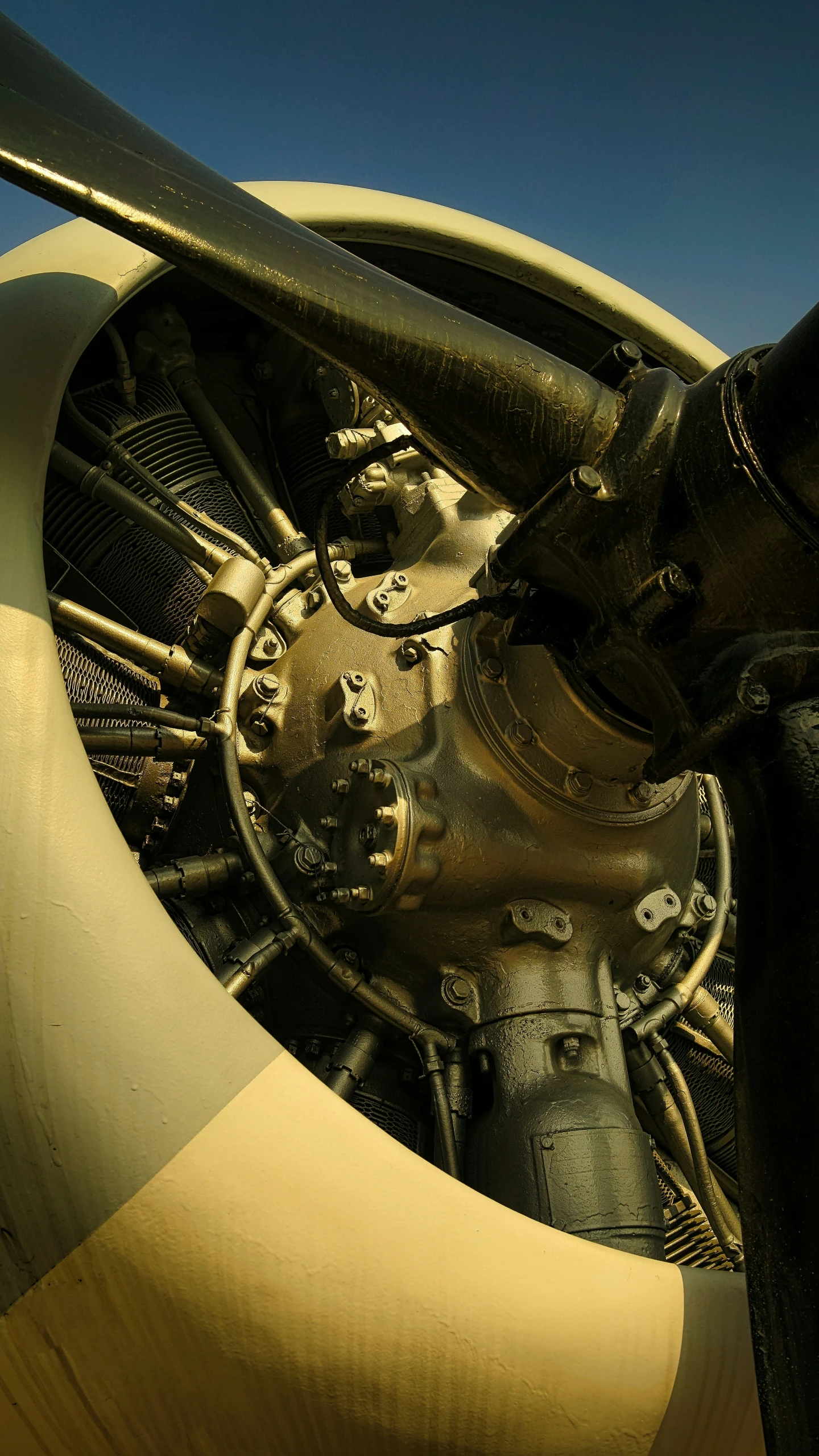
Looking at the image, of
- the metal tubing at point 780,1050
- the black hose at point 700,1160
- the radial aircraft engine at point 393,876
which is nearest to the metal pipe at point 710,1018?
the radial aircraft engine at point 393,876

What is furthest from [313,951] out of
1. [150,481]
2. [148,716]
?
[150,481]

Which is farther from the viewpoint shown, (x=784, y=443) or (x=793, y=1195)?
(x=784, y=443)

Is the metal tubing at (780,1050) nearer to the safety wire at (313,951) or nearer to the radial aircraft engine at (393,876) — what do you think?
Result: the radial aircraft engine at (393,876)

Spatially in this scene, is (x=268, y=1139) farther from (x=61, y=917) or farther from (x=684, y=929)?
(x=684, y=929)

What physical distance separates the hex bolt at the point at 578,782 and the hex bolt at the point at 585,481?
0.93m

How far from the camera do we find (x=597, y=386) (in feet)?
7.63

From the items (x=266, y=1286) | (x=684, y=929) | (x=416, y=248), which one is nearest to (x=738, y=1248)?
(x=684, y=929)

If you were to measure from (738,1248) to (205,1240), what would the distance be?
207cm

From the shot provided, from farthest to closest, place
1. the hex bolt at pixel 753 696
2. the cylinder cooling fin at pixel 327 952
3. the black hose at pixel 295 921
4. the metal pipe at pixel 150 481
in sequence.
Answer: the metal pipe at pixel 150 481
the black hose at pixel 295 921
the hex bolt at pixel 753 696
the cylinder cooling fin at pixel 327 952

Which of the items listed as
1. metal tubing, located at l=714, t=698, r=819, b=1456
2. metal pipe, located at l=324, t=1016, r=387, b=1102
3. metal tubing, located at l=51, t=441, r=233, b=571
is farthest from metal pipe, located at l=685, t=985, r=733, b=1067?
metal tubing, located at l=51, t=441, r=233, b=571

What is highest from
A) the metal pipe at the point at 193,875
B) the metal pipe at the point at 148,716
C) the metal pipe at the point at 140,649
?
the metal pipe at the point at 140,649

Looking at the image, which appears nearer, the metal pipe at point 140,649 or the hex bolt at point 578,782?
the hex bolt at point 578,782

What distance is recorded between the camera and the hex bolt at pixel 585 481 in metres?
2.19

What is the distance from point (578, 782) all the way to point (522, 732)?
0.20 m
